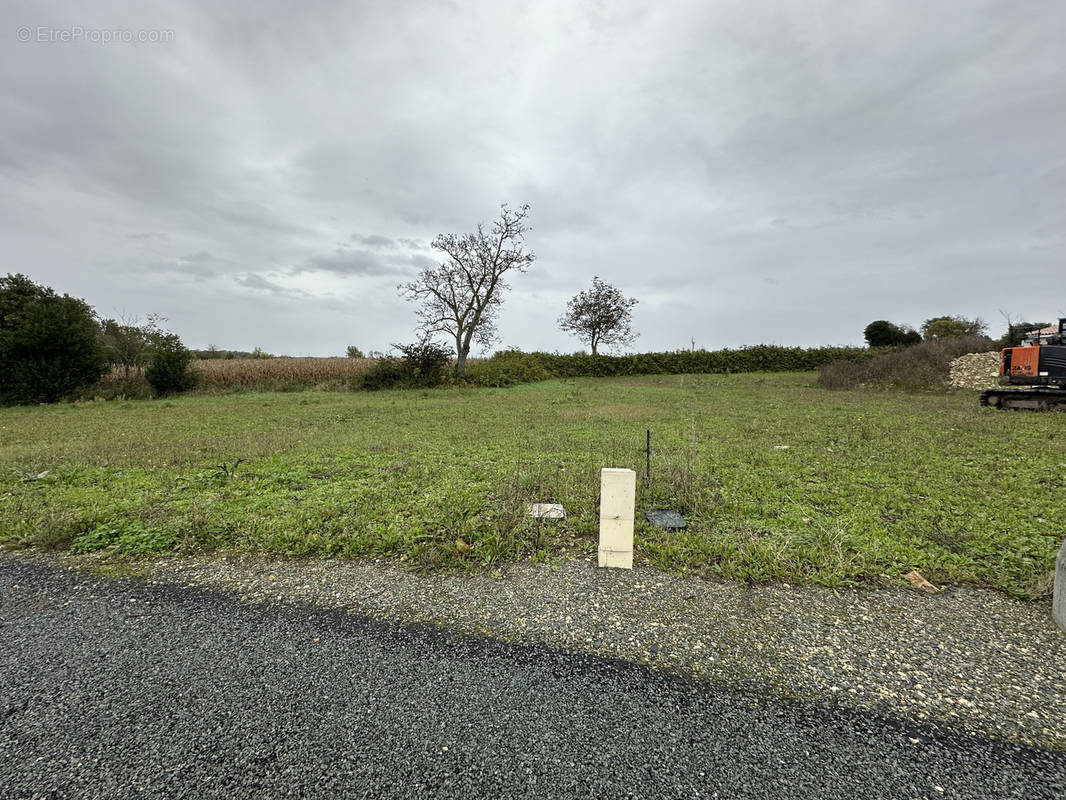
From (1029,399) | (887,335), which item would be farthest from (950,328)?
(1029,399)

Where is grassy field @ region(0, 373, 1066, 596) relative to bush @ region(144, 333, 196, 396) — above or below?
below

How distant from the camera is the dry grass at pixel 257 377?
18.2m

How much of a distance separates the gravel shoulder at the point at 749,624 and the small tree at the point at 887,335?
39.1 metres

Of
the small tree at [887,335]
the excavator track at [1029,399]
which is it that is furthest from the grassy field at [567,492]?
the small tree at [887,335]

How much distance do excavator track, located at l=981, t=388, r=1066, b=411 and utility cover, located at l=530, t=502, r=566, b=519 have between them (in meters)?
14.2

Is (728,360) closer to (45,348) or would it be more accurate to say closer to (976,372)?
(976,372)

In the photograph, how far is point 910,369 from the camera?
774 inches

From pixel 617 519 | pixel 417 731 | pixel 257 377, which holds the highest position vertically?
pixel 257 377

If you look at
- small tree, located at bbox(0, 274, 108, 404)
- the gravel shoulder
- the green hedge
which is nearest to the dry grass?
small tree, located at bbox(0, 274, 108, 404)

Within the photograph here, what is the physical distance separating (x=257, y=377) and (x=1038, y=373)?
2897 cm

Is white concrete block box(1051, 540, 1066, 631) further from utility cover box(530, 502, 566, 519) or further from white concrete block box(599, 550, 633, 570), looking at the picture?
utility cover box(530, 502, 566, 519)

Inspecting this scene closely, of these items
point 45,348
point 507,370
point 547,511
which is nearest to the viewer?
point 547,511

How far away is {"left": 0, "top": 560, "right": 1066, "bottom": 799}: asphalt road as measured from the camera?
1.52 meters

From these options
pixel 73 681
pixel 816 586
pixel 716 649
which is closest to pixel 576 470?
pixel 816 586
